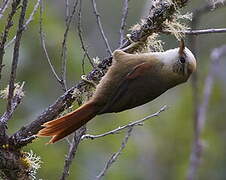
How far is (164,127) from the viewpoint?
6812 millimetres

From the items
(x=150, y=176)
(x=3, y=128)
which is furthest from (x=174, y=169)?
(x=3, y=128)

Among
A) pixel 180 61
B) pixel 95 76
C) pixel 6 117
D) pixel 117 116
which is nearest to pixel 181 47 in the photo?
pixel 180 61

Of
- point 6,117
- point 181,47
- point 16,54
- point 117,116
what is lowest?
point 117,116

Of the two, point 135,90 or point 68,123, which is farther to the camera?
point 135,90

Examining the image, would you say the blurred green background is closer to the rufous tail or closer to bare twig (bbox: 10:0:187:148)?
bare twig (bbox: 10:0:187:148)

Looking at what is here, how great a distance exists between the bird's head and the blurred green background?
1251 millimetres

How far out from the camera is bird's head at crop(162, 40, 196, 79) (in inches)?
133

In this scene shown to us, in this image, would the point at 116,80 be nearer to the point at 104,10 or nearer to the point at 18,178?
the point at 18,178

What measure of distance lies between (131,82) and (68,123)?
416mm

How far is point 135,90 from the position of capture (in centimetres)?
329

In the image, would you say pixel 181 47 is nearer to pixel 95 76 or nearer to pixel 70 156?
pixel 95 76

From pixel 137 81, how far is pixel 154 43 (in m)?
0.25

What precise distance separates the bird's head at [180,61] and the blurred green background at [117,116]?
125cm

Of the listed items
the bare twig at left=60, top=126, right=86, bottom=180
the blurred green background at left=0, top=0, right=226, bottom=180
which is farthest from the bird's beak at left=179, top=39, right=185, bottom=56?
the blurred green background at left=0, top=0, right=226, bottom=180
